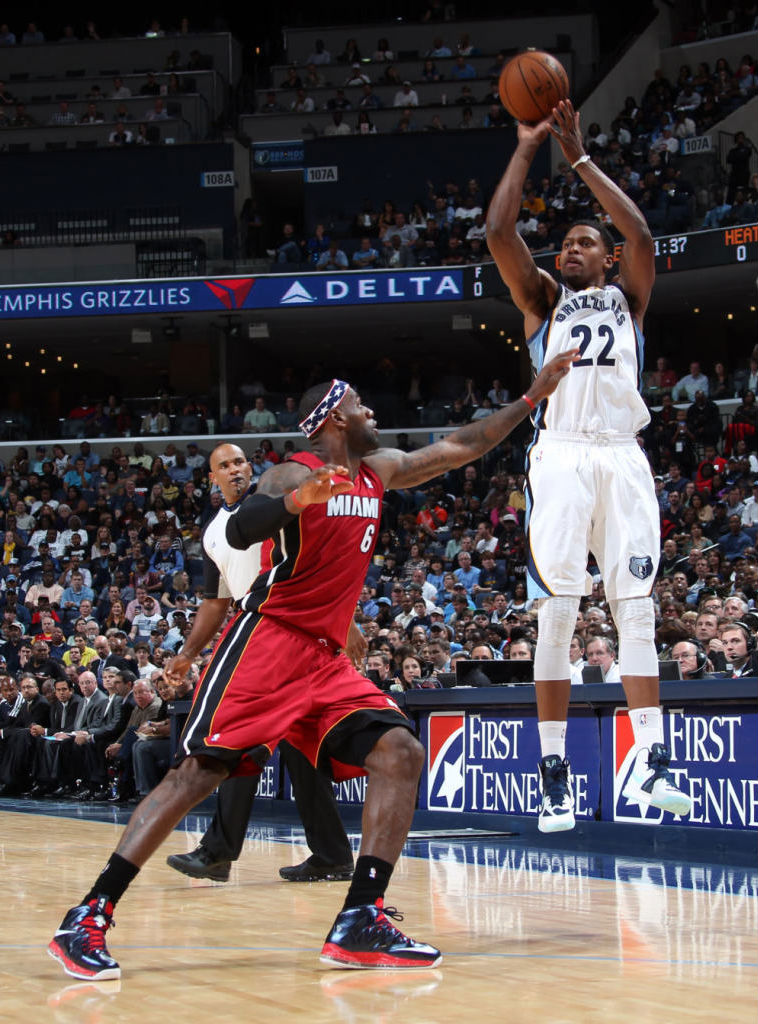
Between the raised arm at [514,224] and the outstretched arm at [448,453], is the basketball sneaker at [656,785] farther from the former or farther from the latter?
the raised arm at [514,224]

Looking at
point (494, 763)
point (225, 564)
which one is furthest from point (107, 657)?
point (225, 564)

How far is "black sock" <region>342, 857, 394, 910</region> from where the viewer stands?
4.76m

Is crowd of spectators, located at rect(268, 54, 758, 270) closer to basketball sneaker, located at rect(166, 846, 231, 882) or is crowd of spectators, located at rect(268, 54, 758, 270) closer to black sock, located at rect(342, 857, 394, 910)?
basketball sneaker, located at rect(166, 846, 231, 882)

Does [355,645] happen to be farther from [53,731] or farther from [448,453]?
Result: [53,731]

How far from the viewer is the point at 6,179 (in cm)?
2983

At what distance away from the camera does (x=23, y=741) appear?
14.6 meters

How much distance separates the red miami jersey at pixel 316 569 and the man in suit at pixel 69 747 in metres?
9.32

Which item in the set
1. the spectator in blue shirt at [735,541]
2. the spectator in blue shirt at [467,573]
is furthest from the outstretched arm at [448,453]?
the spectator in blue shirt at [467,573]

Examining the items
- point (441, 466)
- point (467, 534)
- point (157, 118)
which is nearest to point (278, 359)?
point (157, 118)

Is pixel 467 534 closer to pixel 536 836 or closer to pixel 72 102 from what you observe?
pixel 536 836

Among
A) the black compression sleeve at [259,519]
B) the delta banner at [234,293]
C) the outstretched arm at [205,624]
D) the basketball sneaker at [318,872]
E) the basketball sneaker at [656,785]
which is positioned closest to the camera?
the black compression sleeve at [259,519]

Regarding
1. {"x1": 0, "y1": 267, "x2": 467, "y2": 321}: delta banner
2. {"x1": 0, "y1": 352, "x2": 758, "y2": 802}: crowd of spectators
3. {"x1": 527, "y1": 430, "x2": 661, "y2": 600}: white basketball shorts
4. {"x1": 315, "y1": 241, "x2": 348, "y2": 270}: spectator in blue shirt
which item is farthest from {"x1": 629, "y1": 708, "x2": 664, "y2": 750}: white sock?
{"x1": 315, "y1": 241, "x2": 348, "y2": 270}: spectator in blue shirt

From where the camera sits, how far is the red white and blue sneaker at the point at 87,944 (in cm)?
445

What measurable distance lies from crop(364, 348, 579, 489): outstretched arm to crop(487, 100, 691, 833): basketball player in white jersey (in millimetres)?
457
